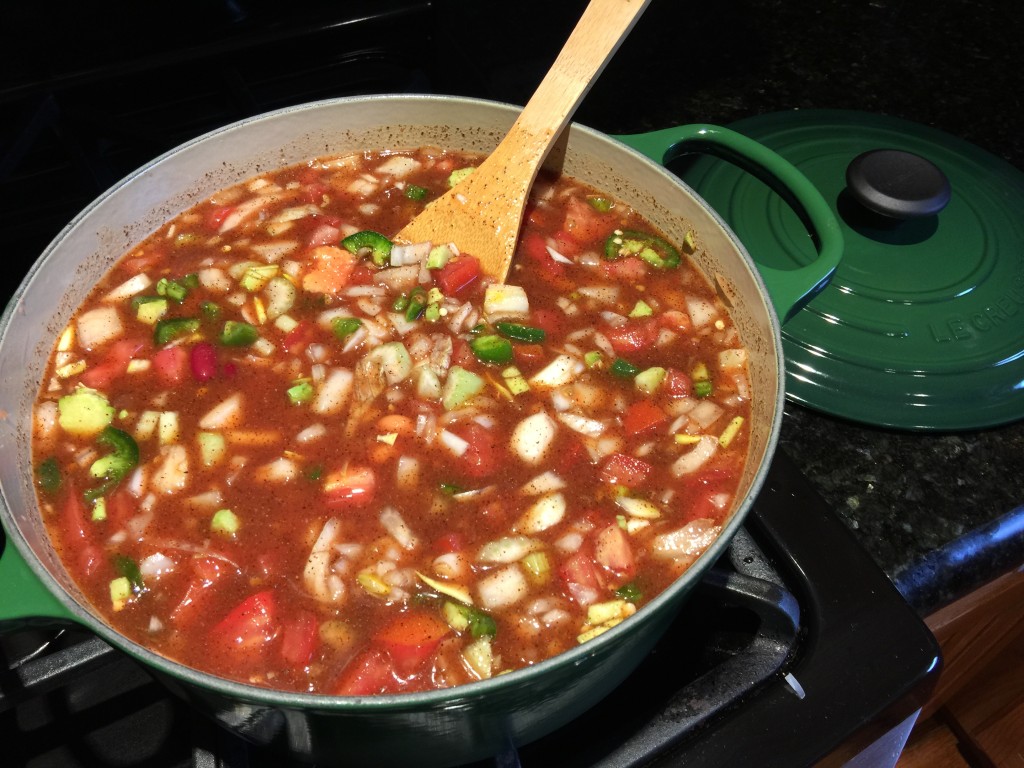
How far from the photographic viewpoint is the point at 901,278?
2.38m

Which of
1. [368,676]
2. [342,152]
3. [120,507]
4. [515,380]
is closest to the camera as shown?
[368,676]

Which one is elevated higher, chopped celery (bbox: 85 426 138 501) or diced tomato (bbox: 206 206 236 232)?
diced tomato (bbox: 206 206 236 232)

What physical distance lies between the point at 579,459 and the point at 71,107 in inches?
Answer: 75.6

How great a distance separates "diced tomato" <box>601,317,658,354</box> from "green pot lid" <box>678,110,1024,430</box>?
17.3 inches

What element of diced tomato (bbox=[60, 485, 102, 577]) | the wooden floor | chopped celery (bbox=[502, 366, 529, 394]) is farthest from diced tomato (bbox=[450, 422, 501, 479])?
the wooden floor

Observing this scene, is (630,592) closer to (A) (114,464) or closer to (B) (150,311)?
(A) (114,464)

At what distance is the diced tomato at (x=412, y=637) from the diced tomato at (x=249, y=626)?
0.18 m

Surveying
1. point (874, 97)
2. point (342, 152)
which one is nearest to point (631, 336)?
point (342, 152)

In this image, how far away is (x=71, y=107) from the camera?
101 inches

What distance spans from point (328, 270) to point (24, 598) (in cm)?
103

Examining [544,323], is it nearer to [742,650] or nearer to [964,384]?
[742,650]

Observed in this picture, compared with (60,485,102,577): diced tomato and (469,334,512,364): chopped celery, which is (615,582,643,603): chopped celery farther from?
(60,485,102,577): diced tomato

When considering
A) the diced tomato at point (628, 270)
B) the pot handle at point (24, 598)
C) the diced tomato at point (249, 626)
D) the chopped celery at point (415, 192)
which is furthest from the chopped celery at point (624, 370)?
the pot handle at point (24, 598)

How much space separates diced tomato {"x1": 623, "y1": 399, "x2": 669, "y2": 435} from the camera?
1806 millimetres
